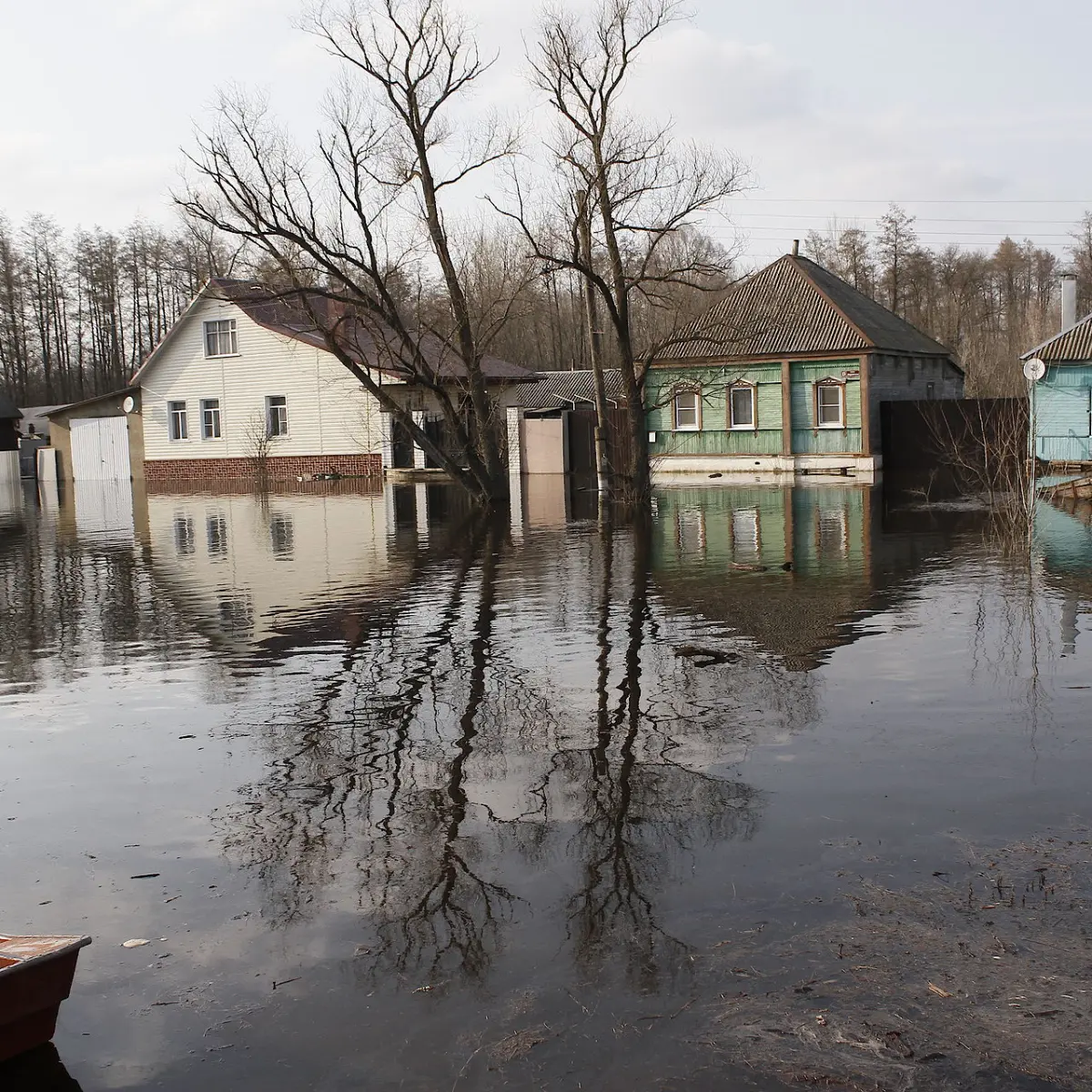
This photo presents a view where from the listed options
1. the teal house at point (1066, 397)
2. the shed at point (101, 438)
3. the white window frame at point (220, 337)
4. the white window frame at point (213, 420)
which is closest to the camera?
the teal house at point (1066, 397)

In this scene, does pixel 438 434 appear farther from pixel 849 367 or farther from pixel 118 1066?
pixel 118 1066

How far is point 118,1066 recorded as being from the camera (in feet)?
13.7

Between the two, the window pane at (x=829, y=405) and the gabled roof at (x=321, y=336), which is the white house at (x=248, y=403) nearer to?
the gabled roof at (x=321, y=336)

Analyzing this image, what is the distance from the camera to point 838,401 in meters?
34.9

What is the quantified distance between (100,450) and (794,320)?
29.3 m

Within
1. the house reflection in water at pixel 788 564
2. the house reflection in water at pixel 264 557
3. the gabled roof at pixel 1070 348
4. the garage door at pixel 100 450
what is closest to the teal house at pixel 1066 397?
the gabled roof at pixel 1070 348

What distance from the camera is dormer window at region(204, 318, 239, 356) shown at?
45.8 meters

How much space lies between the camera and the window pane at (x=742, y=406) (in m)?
36.3

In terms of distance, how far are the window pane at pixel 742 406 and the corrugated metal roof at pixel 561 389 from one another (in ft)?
26.3

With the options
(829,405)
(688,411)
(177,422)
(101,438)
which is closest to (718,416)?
(688,411)

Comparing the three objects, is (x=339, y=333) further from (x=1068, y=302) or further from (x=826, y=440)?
(x=1068, y=302)

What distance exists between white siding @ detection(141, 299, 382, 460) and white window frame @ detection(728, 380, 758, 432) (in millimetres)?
13003

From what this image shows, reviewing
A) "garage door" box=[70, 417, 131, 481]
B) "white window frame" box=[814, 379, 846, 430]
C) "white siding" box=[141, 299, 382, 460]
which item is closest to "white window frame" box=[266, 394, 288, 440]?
"white siding" box=[141, 299, 382, 460]

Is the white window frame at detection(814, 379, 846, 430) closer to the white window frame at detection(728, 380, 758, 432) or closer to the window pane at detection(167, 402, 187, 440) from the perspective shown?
the white window frame at detection(728, 380, 758, 432)
